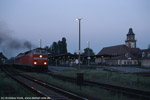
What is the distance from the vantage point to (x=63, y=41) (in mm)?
98500

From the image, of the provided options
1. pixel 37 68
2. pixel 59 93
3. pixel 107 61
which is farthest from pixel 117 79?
pixel 107 61

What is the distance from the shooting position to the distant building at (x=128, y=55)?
69.1 metres

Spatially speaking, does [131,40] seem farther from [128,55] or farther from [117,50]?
[128,55]

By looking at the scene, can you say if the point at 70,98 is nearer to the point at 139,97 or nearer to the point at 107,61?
the point at 139,97

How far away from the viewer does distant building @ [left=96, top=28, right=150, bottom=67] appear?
227 ft

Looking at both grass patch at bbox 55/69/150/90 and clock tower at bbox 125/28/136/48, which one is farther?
clock tower at bbox 125/28/136/48

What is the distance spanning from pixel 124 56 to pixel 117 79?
190 feet

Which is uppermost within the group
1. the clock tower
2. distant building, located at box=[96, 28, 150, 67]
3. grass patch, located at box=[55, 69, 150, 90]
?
the clock tower

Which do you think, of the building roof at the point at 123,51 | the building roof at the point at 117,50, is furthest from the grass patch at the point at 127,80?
the building roof at the point at 117,50

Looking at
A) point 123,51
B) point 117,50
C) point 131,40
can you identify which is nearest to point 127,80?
point 123,51

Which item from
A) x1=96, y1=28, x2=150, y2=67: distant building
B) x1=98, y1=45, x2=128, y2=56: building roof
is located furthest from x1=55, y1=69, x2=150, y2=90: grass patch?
x1=98, y1=45, x2=128, y2=56: building roof

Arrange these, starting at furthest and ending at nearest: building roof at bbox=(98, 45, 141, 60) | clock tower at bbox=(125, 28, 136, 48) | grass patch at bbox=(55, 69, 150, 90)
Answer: clock tower at bbox=(125, 28, 136, 48)
building roof at bbox=(98, 45, 141, 60)
grass patch at bbox=(55, 69, 150, 90)

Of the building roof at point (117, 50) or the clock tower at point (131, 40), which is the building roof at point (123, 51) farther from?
the clock tower at point (131, 40)

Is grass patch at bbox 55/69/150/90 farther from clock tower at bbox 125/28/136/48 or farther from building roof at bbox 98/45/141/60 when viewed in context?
clock tower at bbox 125/28/136/48
